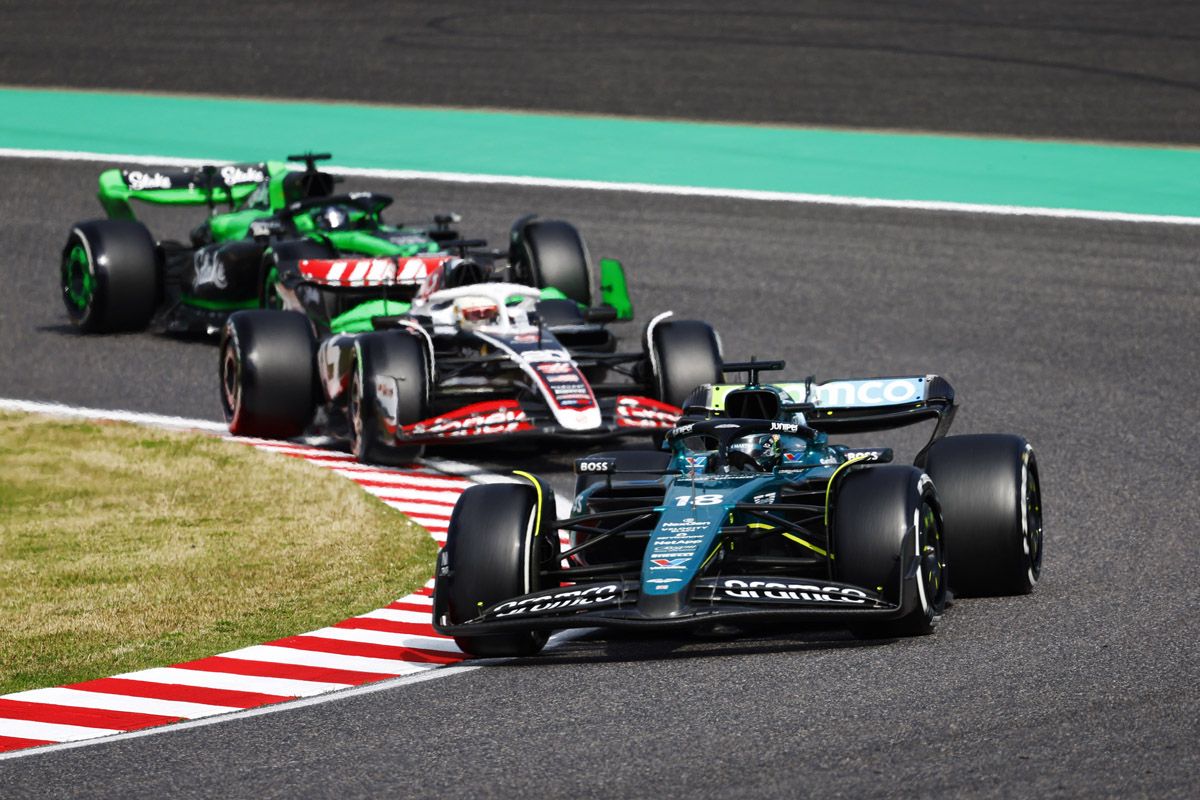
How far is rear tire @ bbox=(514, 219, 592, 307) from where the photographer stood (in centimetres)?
1808

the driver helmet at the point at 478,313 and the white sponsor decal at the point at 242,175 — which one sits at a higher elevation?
the white sponsor decal at the point at 242,175

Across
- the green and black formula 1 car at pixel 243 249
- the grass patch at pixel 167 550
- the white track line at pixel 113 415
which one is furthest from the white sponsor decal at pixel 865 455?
the green and black formula 1 car at pixel 243 249

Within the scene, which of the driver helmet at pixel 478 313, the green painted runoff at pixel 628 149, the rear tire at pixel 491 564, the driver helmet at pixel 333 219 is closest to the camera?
the rear tire at pixel 491 564

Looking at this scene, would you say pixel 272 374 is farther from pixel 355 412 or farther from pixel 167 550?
pixel 167 550

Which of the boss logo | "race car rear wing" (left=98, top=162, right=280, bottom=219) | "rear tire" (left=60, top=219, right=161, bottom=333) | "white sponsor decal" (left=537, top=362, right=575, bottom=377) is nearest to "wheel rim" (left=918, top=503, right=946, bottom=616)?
the boss logo

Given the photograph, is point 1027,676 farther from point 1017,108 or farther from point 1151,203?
point 1017,108

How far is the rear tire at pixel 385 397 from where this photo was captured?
14.0 metres

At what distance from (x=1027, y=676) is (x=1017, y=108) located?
19.1m

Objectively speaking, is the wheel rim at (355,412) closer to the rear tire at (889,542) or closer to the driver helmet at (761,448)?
the driver helmet at (761,448)

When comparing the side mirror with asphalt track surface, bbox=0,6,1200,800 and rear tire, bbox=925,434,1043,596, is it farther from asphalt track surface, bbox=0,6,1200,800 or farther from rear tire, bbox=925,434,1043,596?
rear tire, bbox=925,434,1043,596

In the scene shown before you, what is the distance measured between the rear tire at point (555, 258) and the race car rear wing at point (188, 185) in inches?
114

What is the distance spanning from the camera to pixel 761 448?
1009 centimetres

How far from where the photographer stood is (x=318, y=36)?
102ft

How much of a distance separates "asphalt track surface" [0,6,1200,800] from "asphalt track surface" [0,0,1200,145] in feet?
24.2
